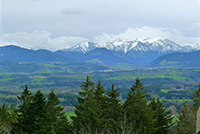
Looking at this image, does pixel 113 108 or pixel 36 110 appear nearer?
pixel 113 108

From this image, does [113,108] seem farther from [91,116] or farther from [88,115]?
[88,115]

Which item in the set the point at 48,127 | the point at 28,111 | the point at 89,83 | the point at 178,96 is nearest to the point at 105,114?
the point at 89,83

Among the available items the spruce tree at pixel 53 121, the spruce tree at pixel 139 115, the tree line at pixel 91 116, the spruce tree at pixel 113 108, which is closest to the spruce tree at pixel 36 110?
the tree line at pixel 91 116

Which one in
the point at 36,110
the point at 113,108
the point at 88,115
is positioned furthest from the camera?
the point at 36,110

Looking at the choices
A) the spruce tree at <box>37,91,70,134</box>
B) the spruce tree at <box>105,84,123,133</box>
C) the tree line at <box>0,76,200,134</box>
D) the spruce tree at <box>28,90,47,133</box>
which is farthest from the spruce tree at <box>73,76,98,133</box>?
the spruce tree at <box>28,90,47,133</box>

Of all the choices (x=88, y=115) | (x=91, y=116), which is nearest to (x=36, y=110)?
(x=88, y=115)

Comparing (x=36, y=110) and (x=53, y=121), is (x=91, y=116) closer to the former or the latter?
(x=53, y=121)

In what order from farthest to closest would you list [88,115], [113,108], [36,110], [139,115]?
[36,110]
[113,108]
[139,115]
[88,115]

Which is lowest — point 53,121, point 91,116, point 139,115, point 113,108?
point 53,121

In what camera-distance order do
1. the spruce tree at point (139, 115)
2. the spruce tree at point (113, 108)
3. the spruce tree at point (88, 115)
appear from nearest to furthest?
the spruce tree at point (88, 115) → the spruce tree at point (139, 115) → the spruce tree at point (113, 108)

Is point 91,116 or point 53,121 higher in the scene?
point 91,116

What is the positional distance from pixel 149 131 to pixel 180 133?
522cm

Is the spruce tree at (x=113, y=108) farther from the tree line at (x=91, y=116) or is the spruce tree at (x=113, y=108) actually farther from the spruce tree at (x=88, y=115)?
the spruce tree at (x=88, y=115)

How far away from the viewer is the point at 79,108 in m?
31.7
